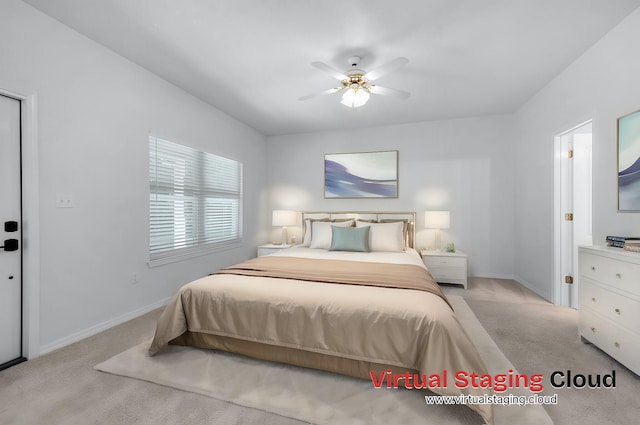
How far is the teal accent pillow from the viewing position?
381 centimetres

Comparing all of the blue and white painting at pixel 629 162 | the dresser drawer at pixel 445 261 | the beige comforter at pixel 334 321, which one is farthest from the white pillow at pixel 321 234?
the blue and white painting at pixel 629 162

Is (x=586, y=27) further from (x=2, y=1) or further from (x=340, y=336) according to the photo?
(x=2, y=1)

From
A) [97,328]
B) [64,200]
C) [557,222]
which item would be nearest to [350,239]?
[557,222]

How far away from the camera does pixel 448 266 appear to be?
13.4ft

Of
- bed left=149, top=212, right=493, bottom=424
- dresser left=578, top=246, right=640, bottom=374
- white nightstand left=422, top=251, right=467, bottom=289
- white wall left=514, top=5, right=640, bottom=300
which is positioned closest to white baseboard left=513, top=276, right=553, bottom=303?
white wall left=514, top=5, right=640, bottom=300

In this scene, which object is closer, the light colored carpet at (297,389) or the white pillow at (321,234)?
the light colored carpet at (297,389)

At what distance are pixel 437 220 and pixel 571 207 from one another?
153 cm

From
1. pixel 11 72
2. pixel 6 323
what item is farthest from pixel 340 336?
pixel 11 72

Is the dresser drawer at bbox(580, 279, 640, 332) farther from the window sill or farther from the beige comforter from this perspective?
the window sill

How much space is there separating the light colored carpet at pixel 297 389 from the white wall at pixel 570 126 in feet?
5.75

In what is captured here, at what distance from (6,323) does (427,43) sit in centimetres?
404

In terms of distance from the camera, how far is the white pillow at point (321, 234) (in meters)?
4.11

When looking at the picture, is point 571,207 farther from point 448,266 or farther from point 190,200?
point 190,200

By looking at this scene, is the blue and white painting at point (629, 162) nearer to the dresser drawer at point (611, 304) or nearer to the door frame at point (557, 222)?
the dresser drawer at point (611, 304)
